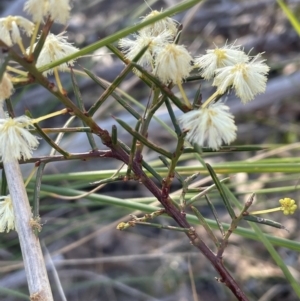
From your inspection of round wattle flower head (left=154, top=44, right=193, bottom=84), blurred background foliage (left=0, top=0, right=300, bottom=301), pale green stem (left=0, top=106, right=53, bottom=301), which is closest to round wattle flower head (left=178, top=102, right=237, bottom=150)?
round wattle flower head (left=154, top=44, right=193, bottom=84)

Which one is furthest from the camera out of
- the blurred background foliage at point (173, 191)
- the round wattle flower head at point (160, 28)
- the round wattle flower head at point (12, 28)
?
the blurred background foliage at point (173, 191)

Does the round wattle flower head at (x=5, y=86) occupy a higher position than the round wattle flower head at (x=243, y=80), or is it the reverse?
the round wattle flower head at (x=243, y=80)

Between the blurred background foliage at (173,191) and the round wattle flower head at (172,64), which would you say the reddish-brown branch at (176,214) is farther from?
the blurred background foliage at (173,191)

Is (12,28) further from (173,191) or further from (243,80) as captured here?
(173,191)

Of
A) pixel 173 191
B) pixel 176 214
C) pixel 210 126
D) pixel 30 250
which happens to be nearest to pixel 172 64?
pixel 210 126

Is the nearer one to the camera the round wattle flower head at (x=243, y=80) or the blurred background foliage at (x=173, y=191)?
the round wattle flower head at (x=243, y=80)

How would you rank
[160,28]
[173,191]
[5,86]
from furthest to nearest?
[173,191] → [160,28] → [5,86]

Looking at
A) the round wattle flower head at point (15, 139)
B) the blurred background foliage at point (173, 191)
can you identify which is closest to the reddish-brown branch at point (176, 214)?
the round wattle flower head at point (15, 139)
